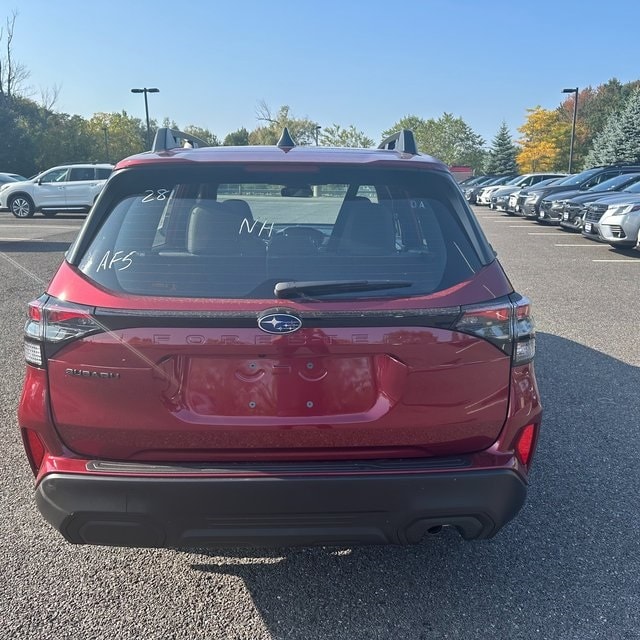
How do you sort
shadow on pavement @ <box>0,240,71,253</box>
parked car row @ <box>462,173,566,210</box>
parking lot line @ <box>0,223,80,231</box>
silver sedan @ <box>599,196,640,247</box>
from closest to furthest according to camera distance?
1. silver sedan @ <box>599,196,640,247</box>
2. shadow on pavement @ <box>0,240,71,253</box>
3. parking lot line @ <box>0,223,80,231</box>
4. parked car row @ <box>462,173,566,210</box>

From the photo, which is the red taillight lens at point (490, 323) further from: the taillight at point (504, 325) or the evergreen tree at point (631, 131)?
the evergreen tree at point (631, 131)

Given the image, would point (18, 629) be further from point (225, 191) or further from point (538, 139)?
point (538, 139)

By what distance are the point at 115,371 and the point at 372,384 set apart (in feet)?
2.87

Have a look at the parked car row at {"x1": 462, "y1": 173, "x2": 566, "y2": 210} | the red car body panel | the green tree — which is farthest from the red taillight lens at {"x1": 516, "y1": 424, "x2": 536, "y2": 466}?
the green tree

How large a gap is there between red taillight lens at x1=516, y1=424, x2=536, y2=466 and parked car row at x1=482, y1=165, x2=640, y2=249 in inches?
435

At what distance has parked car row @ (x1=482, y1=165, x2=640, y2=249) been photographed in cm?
1211

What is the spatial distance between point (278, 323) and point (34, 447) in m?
1.05

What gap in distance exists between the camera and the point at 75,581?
2678 millimetres

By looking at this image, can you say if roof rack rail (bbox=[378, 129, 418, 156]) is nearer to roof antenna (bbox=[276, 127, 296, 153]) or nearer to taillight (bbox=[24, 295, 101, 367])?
roof antenna (bbox=[276, 127, 296, 153])

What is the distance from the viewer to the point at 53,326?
2.12 metres

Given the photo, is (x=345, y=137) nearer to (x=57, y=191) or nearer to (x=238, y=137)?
(x=238, y=137)

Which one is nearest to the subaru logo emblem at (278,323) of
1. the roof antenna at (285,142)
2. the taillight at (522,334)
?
the taillight at (522,334)

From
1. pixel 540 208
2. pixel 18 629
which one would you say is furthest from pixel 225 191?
pixel 540 208

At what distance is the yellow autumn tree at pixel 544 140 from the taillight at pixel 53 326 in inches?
2847
